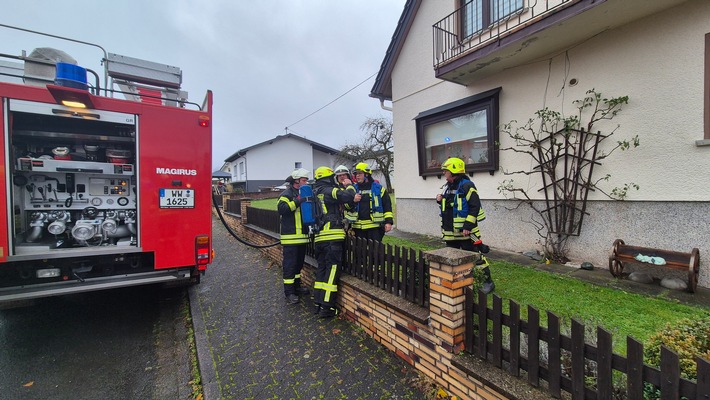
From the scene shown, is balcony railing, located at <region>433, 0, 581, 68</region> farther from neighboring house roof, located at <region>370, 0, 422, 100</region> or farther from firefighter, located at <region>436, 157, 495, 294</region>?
firefighter, located at <region>436, 157, 495, 294</region>

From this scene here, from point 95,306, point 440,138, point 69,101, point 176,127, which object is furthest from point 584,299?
point 95,306

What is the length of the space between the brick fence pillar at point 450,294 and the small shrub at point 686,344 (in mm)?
1139

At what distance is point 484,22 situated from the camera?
609 centimetres

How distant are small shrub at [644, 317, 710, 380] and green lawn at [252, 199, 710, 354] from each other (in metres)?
0.47

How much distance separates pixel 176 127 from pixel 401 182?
5.83m

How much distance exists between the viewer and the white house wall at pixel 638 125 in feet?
12.6

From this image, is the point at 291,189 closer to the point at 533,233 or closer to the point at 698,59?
the point at 533,233

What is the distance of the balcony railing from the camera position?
16.1 feet

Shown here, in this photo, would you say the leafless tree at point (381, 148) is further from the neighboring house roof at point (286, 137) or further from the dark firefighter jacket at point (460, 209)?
the dark firefighter jacket at point (460, 209)

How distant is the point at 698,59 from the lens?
12.4 feet

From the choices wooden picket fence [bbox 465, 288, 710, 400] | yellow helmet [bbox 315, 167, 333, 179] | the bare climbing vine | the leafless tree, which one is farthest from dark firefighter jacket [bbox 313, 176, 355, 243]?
the leafless tree

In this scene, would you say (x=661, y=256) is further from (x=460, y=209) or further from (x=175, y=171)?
(x=175, y=171)

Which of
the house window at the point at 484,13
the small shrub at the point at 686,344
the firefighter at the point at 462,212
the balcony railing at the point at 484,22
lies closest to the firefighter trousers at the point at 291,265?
the firefighter at the point at 462,212

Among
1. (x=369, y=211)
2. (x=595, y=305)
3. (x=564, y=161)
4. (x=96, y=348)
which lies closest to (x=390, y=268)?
(x=369, y=211)
